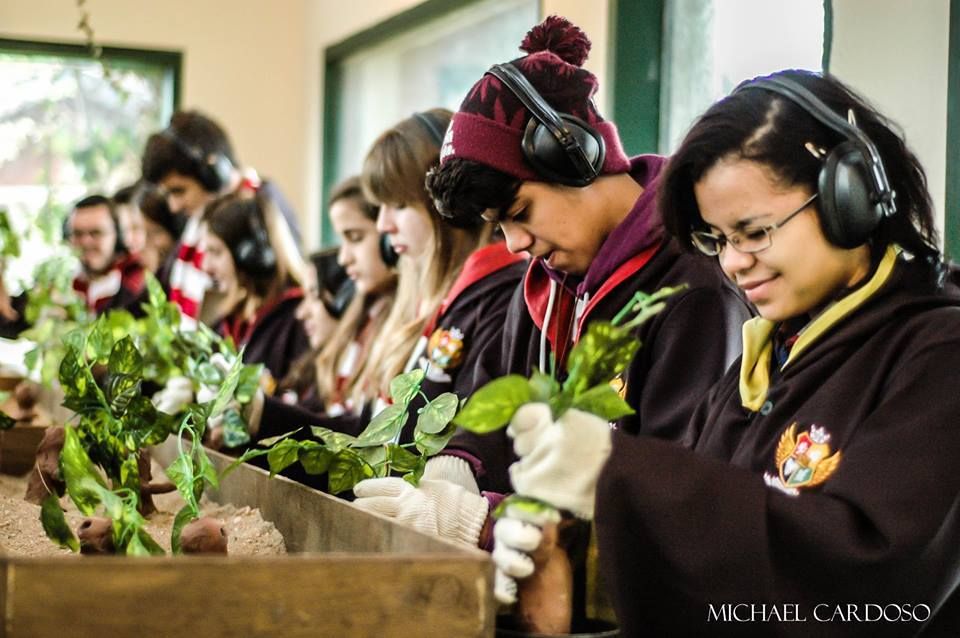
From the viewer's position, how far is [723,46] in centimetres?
341

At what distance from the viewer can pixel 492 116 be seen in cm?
203

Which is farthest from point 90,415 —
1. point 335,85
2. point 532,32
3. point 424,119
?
point 335,85

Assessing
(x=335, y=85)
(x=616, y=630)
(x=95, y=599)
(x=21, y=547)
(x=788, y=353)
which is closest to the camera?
(x=95, y=599)

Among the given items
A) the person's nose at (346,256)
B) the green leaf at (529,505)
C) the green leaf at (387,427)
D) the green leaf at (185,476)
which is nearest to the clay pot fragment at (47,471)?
the green leaf at (185,476)

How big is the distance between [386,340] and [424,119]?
51cm

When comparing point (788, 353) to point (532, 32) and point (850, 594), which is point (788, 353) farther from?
point (532, 32)

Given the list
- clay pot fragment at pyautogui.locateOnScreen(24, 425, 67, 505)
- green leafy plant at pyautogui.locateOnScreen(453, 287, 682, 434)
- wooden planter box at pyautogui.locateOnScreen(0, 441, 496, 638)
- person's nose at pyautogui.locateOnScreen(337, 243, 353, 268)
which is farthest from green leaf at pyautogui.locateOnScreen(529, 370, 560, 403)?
person's nose at pyautogui.locateOnScreen(337, 243, 353, 268)

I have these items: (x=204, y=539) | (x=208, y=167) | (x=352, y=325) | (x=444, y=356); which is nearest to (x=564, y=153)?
(x=444, y=356)

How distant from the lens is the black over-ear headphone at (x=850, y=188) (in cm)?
149

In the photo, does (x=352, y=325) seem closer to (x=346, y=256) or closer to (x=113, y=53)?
(x=346, y=256)

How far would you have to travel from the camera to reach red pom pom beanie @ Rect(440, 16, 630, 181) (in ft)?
6.64

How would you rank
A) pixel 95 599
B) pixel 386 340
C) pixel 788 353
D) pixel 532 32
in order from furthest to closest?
pixel 386 340, pixel 532 32, pixel 788 353, pixel 95 599

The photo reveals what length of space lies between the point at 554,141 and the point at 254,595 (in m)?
1.04

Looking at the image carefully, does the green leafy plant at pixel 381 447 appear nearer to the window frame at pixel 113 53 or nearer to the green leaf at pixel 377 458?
the green leaf at pixel 377 458
